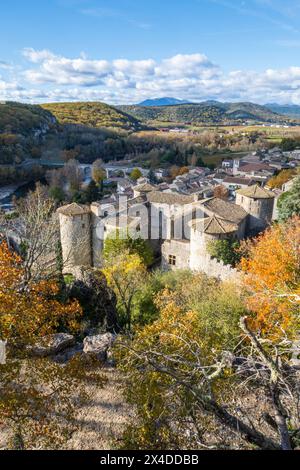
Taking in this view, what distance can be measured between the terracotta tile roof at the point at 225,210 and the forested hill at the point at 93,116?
444ft

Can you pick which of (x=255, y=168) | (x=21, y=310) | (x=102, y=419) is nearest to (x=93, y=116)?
(x=255, y=168)

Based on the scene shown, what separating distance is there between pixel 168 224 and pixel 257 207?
834 cm

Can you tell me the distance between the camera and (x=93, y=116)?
176 meters

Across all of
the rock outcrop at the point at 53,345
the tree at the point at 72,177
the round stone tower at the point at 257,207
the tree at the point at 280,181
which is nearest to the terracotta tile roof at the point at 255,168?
the tree at the point at 280,181

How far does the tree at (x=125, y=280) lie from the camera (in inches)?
761

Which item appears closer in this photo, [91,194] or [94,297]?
[94,297]

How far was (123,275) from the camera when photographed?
2208 centimetres

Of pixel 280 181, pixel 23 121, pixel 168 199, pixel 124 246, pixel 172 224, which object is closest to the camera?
pixel 124 246

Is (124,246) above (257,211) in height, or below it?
below

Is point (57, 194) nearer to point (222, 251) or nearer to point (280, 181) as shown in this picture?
point (280, 181)

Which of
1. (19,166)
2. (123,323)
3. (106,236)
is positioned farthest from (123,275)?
(19,166)

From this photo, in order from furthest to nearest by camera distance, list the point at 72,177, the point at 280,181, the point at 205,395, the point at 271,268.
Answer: the point at 72,177 < the point at 280,181 < the point at 271,268 < the point at 205,395

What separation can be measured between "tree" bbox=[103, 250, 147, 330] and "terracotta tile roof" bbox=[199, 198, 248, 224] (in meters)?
7.88
